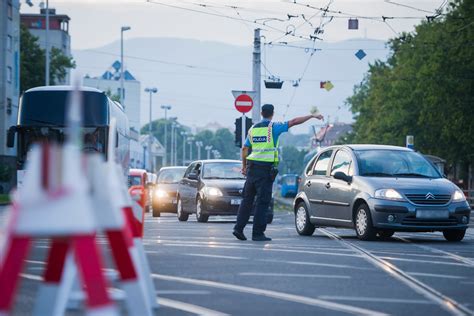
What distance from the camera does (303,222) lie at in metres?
20.9

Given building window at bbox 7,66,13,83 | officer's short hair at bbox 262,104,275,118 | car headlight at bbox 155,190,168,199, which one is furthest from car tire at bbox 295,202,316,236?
building window at bbox 7,66,13,83

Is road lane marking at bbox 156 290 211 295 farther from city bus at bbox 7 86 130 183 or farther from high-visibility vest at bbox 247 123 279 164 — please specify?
city bus at bbox 7 86 130 183

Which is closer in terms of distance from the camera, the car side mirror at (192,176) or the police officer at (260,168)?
the police officer at (260,168)

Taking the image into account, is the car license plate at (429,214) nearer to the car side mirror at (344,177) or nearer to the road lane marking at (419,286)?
the car side mirror at (344,177)

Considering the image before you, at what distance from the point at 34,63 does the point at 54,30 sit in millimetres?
29461

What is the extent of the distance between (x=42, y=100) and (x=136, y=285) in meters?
24.9

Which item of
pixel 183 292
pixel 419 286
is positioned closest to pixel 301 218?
pixel 419 286

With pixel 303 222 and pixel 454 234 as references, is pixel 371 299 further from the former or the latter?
pixel 303 222

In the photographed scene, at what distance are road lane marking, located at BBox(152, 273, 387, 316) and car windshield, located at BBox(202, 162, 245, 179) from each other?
62.4ft

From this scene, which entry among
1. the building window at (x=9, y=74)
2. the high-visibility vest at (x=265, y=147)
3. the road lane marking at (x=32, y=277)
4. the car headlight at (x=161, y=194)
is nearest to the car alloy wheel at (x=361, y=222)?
the high-visibility vest at (x=265, y=147)

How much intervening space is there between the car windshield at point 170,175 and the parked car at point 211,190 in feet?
24.5

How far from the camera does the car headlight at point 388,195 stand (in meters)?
18.5

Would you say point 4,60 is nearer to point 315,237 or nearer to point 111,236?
point 315,237

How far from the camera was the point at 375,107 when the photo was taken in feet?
298
